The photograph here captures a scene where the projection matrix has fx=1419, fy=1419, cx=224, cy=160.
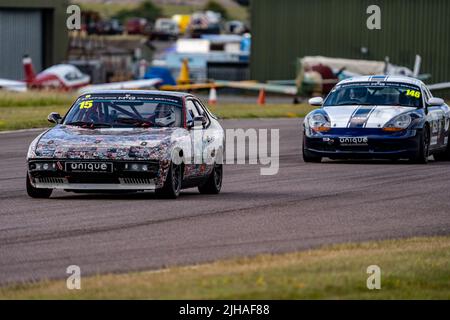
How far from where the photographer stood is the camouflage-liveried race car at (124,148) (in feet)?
50.1

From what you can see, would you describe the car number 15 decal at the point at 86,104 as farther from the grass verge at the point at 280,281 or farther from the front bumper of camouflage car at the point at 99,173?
the grass verge at the point at 280,281

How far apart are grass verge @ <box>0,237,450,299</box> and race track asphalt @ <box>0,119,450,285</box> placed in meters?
0.54

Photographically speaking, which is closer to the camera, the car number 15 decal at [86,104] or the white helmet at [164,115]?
the white helmet at [164,115]

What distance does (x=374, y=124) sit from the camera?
22031 mm

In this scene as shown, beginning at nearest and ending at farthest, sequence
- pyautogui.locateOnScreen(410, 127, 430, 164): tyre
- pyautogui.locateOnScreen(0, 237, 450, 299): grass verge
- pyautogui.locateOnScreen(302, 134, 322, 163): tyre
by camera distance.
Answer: pyautogui.locateOnScreen(0, 237, 450, 299): grass verge → pyautogui.locateOnScreen(410, 127, 430, 164): tyre → pyautogui.locateOnScreen(302, 134, 322, 163): tyre

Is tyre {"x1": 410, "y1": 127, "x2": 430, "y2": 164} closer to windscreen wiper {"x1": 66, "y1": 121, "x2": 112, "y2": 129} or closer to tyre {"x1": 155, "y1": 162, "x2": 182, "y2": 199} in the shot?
tyre {"x1": 155, "y1": 162, "x2": 182, "y2": 199}

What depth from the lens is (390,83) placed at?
76.2ft

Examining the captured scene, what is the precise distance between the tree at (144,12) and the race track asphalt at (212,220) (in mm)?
152429

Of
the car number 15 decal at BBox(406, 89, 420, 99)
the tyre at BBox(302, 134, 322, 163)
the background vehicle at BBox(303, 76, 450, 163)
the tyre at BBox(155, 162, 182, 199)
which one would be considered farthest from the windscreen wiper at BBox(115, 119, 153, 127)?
the car number 15 decal at BBox(406, 89, 420, 99)

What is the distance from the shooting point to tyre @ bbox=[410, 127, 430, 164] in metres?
22.3

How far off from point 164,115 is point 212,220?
2.80 metres

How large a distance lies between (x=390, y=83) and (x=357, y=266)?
12913 mm

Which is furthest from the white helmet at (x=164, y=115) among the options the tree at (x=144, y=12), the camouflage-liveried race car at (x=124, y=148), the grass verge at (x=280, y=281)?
the tree at (x=144, y=12)

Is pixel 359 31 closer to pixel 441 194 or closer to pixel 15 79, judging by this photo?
pixel 15 79
